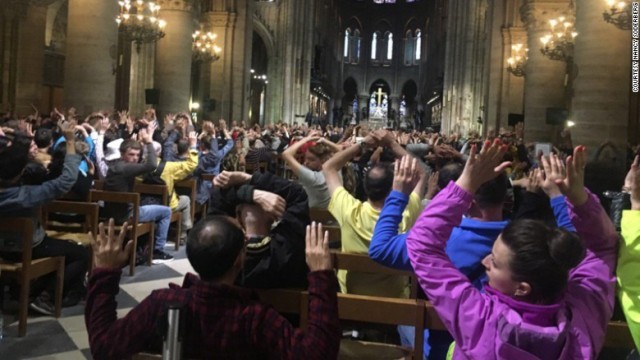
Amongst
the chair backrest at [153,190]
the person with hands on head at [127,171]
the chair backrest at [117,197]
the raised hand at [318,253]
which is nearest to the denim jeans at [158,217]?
the person with hands on head at [127,171]

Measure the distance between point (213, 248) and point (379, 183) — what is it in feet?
5.70

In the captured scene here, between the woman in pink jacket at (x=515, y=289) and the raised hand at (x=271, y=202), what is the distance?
106 centimetres

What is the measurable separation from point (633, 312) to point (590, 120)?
8.79 m

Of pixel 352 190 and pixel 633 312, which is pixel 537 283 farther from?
pixel 352 190

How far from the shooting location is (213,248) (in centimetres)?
231

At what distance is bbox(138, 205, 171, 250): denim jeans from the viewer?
730cm

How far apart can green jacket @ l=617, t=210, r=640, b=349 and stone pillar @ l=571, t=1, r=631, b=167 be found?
8422 mm

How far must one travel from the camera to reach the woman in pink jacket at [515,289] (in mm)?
1916

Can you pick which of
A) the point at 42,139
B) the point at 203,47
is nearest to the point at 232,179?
the point at 42,139

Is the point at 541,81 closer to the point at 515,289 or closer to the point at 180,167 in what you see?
the point at 180,167

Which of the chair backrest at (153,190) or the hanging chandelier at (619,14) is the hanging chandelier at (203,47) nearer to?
the chair backrest at (153,190)

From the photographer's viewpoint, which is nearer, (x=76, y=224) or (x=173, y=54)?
(x=76, y=224)

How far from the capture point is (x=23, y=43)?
18484 mm

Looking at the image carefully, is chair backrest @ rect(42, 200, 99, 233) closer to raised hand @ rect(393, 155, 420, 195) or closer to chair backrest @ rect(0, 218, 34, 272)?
chair backrest @ rect(0, 218, 34, 272)
